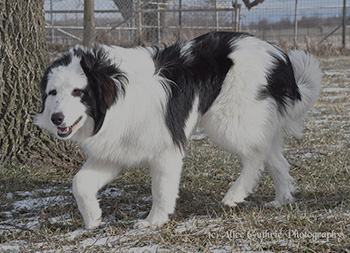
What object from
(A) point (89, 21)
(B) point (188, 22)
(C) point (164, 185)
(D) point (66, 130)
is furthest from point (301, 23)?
(D) point (66, 130)

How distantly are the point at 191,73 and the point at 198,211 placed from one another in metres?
0.99

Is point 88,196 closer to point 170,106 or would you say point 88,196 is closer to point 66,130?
point 66,130

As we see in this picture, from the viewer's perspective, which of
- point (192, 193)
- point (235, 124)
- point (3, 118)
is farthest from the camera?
point (3, 118)

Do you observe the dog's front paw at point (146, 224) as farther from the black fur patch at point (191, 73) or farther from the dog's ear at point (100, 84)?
the dog's ear at point (100, 84)

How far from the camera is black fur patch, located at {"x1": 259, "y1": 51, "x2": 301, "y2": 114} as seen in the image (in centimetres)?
337

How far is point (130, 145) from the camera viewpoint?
9.87ft

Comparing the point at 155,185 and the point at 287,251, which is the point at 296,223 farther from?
the point at 155,185

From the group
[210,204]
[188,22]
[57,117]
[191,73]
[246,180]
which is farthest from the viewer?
[188,22]

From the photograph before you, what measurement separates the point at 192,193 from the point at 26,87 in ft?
5.96

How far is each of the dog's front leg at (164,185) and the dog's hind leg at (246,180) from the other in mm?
443

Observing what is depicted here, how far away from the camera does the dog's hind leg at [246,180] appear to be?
10.8ft

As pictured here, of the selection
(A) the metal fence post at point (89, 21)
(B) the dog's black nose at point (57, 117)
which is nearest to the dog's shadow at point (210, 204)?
(B) the dog's black nose at point (57, 117)

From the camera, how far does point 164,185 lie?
307 cm

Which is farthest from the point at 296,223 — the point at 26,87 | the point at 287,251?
the point at 26,87
